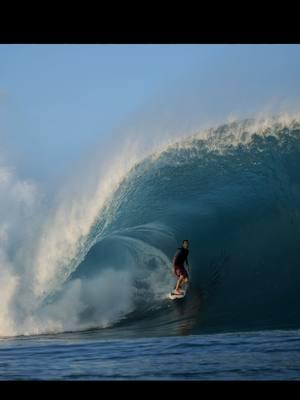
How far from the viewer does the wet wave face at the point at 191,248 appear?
8078 millimetres

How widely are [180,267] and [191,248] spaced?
4.35ft

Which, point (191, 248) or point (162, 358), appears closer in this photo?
point (162, 358)

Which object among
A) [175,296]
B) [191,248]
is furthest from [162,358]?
[191,248]

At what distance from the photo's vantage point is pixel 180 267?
8141mm

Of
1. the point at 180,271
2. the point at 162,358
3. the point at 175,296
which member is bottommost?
the point at 162,358

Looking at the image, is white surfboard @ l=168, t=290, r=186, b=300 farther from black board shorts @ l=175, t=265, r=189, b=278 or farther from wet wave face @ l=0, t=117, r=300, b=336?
black board shorts @ l=175, t=265, r=189, b=278

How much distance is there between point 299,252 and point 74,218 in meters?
3.42

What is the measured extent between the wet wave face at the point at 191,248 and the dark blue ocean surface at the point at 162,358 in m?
0.75

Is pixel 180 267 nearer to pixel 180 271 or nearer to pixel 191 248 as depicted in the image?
pixel 180 271

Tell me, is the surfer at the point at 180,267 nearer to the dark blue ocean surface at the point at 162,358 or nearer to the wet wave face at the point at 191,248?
the wet wave face at the point at 191,248
